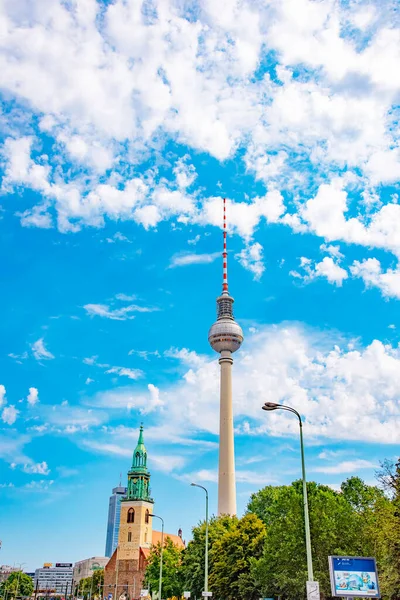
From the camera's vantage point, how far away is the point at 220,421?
12038 centimetres

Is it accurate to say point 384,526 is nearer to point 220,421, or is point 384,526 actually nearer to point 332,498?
point 332,498

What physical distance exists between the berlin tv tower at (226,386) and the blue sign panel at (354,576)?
268ft

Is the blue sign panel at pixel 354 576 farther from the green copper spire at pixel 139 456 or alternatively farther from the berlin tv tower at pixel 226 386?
the green copper spire at pixel 139 456

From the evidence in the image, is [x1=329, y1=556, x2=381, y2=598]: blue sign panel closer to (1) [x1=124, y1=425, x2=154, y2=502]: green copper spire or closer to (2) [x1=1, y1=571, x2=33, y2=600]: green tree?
(1) [x1=124, y1=425, x2=154, y2=502]: green copper spire

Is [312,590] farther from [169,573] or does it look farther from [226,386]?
[226,386]

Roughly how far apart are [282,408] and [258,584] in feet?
120

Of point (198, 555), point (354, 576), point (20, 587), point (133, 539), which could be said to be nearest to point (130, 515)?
point (133, 539)

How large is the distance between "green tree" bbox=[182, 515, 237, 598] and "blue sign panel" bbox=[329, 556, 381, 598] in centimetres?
3848

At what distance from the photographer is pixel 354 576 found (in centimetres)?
2692

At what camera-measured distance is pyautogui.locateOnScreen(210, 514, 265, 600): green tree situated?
190ft

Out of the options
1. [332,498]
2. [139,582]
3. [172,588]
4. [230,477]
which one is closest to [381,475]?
[332,498]

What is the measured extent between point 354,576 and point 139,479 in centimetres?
11133

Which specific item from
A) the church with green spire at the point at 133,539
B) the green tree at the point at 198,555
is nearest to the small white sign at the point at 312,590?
the green tree at the point at 198,555

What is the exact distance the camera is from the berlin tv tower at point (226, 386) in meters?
113
